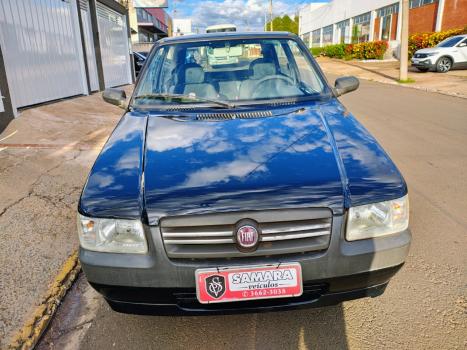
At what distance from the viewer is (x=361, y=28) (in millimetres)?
38312

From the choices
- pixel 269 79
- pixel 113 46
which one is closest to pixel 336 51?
pixel 113 46

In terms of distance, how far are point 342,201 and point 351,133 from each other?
2.42ft

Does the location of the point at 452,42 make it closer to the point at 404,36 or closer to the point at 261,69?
the point at 404,36

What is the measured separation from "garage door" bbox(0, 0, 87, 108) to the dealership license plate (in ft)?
22.2

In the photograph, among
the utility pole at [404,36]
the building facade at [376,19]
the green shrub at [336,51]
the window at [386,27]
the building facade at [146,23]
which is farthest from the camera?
the green shrub at [336,51]

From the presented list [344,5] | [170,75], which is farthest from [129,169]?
[344,5]

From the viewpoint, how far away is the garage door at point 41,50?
7.69 metres

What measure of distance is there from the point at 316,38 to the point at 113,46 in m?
48.7

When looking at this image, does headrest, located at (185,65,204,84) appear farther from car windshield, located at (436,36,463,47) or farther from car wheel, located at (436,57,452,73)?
car windshield, located at (436,36,463,47)

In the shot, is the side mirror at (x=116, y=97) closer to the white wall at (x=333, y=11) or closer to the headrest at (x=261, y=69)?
the headrest at (x=261, y=69)

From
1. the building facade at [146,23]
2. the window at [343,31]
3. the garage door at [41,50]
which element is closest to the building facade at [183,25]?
the building facade at [146,23]

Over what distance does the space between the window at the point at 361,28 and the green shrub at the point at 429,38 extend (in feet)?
43.5

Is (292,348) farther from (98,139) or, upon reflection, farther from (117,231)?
(98,139)

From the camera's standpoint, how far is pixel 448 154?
564 cm
